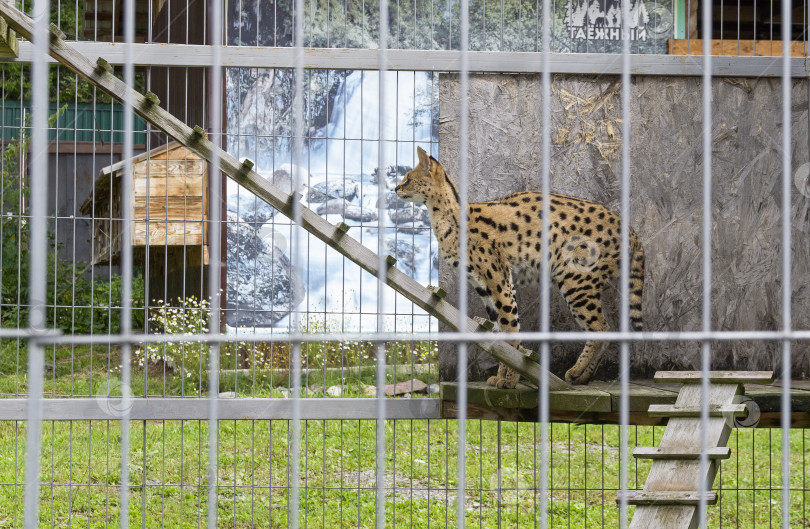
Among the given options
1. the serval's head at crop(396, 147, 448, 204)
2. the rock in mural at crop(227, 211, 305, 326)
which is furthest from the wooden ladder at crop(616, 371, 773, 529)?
the rock in mural at crop(227, 211, 305, 326)

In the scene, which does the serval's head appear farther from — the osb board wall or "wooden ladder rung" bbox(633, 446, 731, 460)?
"wooden ladder rung" bbox(633, 446, 731, 460)

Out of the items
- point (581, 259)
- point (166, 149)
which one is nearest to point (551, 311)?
point (581, 259)

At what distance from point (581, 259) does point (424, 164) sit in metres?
1.08

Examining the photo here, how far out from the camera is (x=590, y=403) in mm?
4441

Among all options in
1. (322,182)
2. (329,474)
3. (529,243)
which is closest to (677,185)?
(529,243)

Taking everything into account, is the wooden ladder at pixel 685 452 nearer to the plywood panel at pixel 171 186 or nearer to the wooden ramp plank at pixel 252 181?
the wooden ramp plank at pixel 252 181

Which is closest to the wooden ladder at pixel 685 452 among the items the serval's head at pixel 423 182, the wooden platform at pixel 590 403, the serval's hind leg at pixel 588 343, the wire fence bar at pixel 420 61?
the wooden platform at pixel 590 403

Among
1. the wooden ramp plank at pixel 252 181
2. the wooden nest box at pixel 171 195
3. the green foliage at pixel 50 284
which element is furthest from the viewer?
the green foliage at pixel 50 284

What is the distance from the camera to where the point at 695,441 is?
3.68m

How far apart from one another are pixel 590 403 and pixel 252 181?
205cm

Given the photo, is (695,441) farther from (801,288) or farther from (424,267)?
(424,267)

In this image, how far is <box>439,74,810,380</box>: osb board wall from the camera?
5363mm

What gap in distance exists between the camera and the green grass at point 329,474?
5.69 metres

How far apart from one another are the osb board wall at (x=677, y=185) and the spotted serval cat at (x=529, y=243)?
302 millimetres
